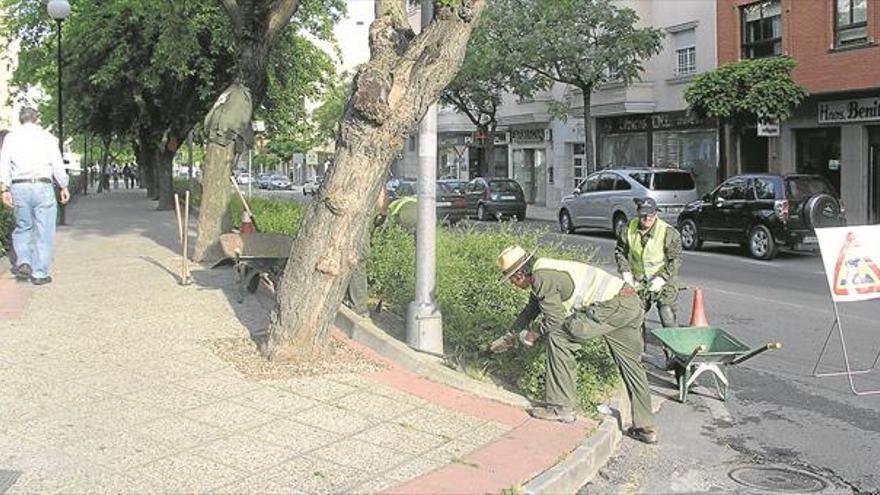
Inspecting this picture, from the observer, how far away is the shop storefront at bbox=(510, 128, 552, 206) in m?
38.2

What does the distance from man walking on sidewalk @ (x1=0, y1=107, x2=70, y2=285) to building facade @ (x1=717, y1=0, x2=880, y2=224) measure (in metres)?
18.5

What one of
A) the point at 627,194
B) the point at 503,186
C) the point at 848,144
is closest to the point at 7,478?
the point at 627,194

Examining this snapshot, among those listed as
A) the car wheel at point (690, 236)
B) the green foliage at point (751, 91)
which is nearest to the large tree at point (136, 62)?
the car wheel at point (690, 236)

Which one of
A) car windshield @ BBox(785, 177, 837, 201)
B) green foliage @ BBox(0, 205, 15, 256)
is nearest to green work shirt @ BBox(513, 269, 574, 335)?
green foliage @ BBox(0, 205, 15, 256)

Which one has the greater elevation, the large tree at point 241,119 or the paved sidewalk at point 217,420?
the large tree at point 241,119

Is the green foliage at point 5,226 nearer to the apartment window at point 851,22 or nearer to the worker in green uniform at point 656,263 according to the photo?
the worker in green uniform at point 656,263

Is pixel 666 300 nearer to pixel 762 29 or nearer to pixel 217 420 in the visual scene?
pixel 217 420

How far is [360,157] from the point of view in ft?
21.1

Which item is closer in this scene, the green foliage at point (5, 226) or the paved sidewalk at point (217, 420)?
the paved sidewalk at point (217, 420)

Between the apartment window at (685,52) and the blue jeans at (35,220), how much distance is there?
23006 mm

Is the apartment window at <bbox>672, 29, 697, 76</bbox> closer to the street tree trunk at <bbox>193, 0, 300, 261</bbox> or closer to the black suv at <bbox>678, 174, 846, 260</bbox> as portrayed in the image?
the black suv at <bbox>678, 174, 846, 260</bbox>

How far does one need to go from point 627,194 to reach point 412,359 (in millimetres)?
15968

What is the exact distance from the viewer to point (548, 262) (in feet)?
18.6

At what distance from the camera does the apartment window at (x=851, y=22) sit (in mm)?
21062
